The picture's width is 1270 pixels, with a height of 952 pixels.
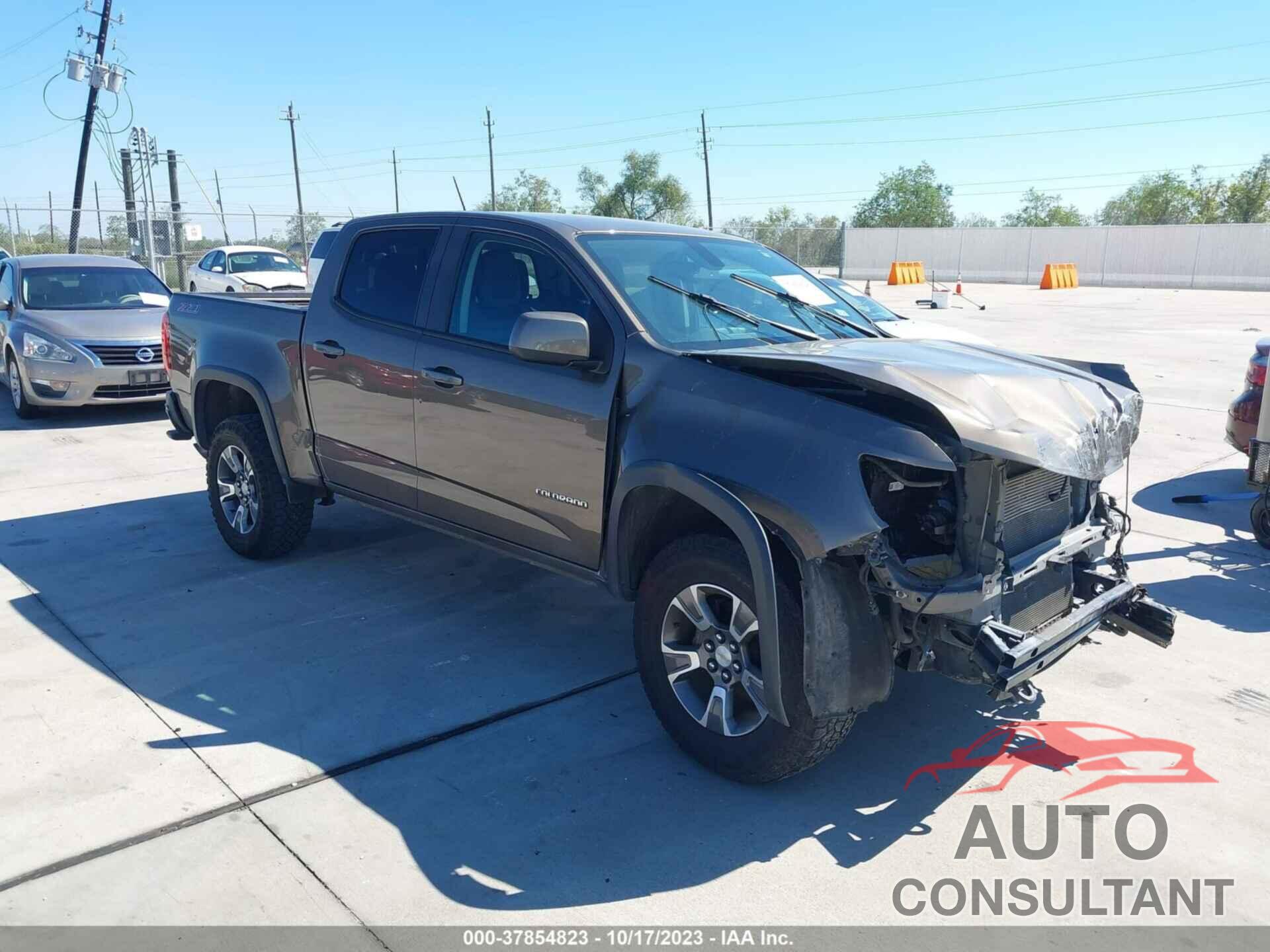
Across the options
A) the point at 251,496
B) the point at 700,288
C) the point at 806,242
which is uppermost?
the point at 806,242

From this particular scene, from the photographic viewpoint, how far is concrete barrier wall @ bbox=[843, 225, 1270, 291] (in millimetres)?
41781

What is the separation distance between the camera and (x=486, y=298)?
4.74 metres

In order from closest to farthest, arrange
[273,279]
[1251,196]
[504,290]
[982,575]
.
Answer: [982,575] → [504,290] → [273,279] → [1251,196]

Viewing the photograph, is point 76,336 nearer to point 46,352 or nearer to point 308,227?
point 46,352

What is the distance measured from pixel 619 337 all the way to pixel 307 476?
98.6 inches

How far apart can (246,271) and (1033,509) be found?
64.9 ft

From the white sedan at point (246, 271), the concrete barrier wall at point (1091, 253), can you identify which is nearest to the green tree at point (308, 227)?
the white sedan at point (246, 271)

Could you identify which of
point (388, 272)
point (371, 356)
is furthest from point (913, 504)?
point (388, 272)

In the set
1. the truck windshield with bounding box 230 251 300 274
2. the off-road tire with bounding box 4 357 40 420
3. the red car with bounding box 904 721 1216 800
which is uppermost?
the truck windshield with bounding box 230 251 300 274

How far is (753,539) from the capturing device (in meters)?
3.38

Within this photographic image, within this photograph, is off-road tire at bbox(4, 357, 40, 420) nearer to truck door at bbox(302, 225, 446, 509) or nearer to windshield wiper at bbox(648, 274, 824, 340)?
truck door at bbox(302, 225, 446, 509)

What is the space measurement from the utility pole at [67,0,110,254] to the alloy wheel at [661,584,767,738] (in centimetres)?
2949

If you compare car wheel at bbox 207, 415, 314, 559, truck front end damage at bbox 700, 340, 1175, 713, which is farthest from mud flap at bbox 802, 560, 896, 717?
car wheel at bbox 207, 415, 314, 559

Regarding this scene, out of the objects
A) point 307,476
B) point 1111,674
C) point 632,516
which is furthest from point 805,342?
point 307,476
